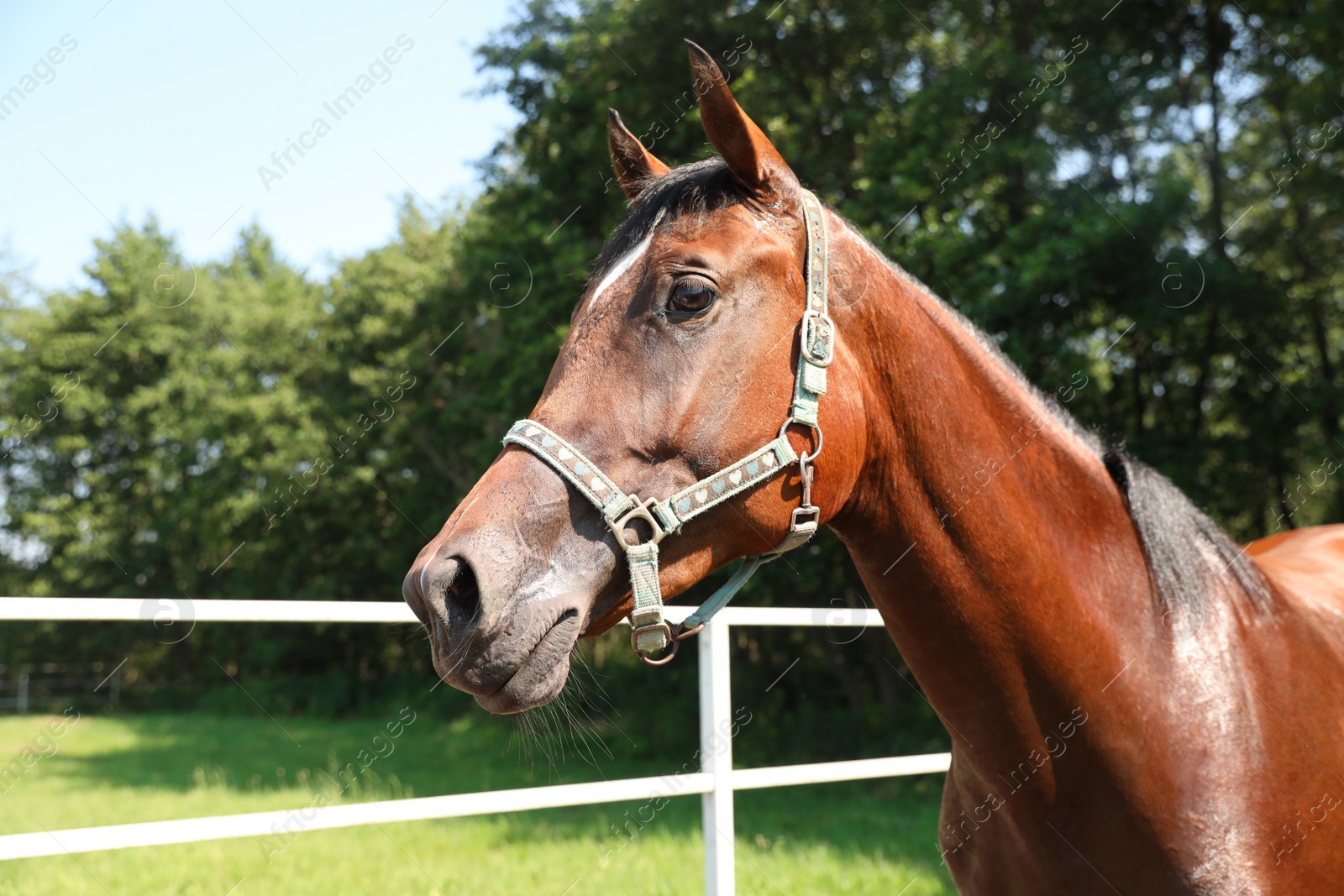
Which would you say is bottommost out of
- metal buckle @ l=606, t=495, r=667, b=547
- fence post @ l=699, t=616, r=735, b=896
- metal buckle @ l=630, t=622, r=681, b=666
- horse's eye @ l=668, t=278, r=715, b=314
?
fence post @ l=699, t=616, r=735, b=896

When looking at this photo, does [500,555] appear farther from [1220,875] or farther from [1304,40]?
[1304,40]

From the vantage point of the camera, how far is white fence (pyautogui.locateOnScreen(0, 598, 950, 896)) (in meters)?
1.94

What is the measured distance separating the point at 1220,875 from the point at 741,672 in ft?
38.3

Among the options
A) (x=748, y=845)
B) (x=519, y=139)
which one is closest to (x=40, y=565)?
(x=519, y=139)

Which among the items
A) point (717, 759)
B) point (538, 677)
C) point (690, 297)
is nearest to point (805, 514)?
point (690, 297)

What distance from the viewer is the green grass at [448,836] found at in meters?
5.75

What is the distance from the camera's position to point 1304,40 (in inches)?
365

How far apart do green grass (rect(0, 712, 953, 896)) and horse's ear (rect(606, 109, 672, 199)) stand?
1.24 meters

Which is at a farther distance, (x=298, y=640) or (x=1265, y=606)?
(x=298, y=640)

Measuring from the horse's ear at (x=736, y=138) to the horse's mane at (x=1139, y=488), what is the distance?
0.05m

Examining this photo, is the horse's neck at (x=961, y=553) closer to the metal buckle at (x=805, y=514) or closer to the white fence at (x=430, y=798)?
the metal buckle at (x=805, y=514)

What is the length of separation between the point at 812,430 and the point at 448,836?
692cm

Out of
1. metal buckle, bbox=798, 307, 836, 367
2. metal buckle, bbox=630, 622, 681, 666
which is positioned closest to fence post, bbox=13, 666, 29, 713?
metal buckle, bbox=630, 622, 681, 666

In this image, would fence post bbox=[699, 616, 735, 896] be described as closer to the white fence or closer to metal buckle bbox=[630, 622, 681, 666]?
the white fence
